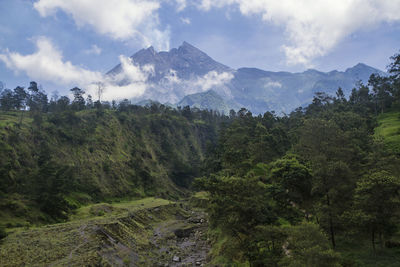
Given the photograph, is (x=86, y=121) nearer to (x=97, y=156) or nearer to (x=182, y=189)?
(x=97, y=156)

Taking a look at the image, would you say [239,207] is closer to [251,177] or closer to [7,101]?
[251,177]

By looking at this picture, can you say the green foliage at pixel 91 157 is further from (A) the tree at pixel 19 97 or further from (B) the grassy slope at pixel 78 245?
(B) the grassy slope at pixel 78 245

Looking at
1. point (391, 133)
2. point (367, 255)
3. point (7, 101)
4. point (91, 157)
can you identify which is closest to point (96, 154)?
point (91, 157)

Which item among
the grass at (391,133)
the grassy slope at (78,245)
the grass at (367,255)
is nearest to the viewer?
the grass at (367,255)

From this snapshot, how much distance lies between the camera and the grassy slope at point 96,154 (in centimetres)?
6184

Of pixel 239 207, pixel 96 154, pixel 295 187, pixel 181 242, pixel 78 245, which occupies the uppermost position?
pixel 96 154

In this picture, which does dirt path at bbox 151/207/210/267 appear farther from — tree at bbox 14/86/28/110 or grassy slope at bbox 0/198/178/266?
tree at bbox 14/86/28/110

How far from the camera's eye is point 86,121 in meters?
121

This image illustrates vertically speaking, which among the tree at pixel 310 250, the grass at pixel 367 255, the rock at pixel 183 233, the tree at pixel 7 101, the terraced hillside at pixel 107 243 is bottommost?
the rock at pixel 183 233

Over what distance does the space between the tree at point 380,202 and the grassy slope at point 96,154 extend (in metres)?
55.9

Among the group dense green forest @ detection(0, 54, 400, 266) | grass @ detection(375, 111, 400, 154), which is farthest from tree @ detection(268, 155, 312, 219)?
grass @ detection(375, 111, 400, 154)

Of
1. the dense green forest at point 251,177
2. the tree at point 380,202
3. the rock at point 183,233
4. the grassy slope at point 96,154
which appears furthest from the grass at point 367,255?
the grassy slope at point 96,154

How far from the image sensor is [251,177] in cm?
3428

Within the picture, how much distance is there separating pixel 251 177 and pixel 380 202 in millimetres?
14030
